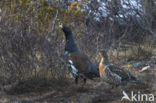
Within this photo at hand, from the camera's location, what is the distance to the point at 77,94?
5973mm

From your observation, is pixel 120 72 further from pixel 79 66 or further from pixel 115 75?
pixel 79 66

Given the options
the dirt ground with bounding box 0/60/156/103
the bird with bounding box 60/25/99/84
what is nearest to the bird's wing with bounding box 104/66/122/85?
the dirt ground with bounding box 0/60/156/103

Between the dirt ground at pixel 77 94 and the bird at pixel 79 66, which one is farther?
the bird at pixel 79 66

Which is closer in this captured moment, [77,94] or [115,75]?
[115,75]

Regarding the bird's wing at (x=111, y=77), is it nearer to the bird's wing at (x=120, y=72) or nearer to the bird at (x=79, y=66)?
the bird's wing at (x=120, y=72)

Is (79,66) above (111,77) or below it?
above

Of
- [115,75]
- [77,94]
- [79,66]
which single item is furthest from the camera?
[79,66]

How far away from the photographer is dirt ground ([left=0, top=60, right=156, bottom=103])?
18.1ft

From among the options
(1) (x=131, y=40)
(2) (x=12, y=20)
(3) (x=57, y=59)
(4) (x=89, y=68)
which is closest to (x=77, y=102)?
(4) (x=89, y=68)

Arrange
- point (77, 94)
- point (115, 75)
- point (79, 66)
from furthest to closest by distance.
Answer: point (79, 66)
point (77, 94)
point (115, 75)

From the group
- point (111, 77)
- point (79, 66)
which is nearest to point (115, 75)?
point (111, 77)

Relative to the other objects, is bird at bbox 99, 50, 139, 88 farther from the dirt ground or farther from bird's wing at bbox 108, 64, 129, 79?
the dirt ground

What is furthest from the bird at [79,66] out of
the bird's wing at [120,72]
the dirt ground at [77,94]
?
the bird's wing at [120,72]

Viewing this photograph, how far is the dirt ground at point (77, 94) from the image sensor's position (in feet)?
18.1
